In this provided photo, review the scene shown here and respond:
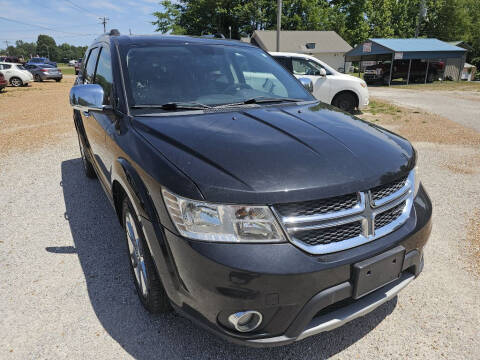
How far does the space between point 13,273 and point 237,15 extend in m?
52.7

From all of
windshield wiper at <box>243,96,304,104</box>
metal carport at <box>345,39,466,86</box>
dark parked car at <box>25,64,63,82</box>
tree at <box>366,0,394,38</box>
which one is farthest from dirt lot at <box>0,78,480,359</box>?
tree at <box>366,0,394,38</box>

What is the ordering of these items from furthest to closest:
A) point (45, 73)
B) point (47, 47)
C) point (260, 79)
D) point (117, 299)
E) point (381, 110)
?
point (47, 47) → point (45, 73) → point (381, 110) → point (260, 79) → point (117, 299)

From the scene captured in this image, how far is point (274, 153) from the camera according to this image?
1895mm

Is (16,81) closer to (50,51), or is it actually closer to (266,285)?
(266,285)

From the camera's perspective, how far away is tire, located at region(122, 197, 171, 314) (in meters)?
2.05

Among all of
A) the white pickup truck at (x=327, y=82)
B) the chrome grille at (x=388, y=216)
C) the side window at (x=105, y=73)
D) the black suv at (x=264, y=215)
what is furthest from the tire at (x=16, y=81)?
the chrome grille at (x=388, y=216)

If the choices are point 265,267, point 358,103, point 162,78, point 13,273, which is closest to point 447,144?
point 358,103

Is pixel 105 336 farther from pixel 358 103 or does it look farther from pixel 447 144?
pixel 358 103

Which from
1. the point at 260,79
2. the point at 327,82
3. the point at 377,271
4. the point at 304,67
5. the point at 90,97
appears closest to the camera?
the point at 377,271

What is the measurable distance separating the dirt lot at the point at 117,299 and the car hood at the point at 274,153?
1029 mm

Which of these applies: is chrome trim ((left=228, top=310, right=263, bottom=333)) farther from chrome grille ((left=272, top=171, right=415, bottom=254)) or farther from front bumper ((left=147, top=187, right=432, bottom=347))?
chrome grille ((left=272, top=171, right=415, bottom=254))

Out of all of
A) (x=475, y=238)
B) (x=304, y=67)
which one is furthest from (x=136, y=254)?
(x=304, y=67)

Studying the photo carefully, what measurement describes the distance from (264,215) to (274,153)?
0.41m

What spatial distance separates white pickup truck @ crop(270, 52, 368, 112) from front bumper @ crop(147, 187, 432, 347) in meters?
8.50
